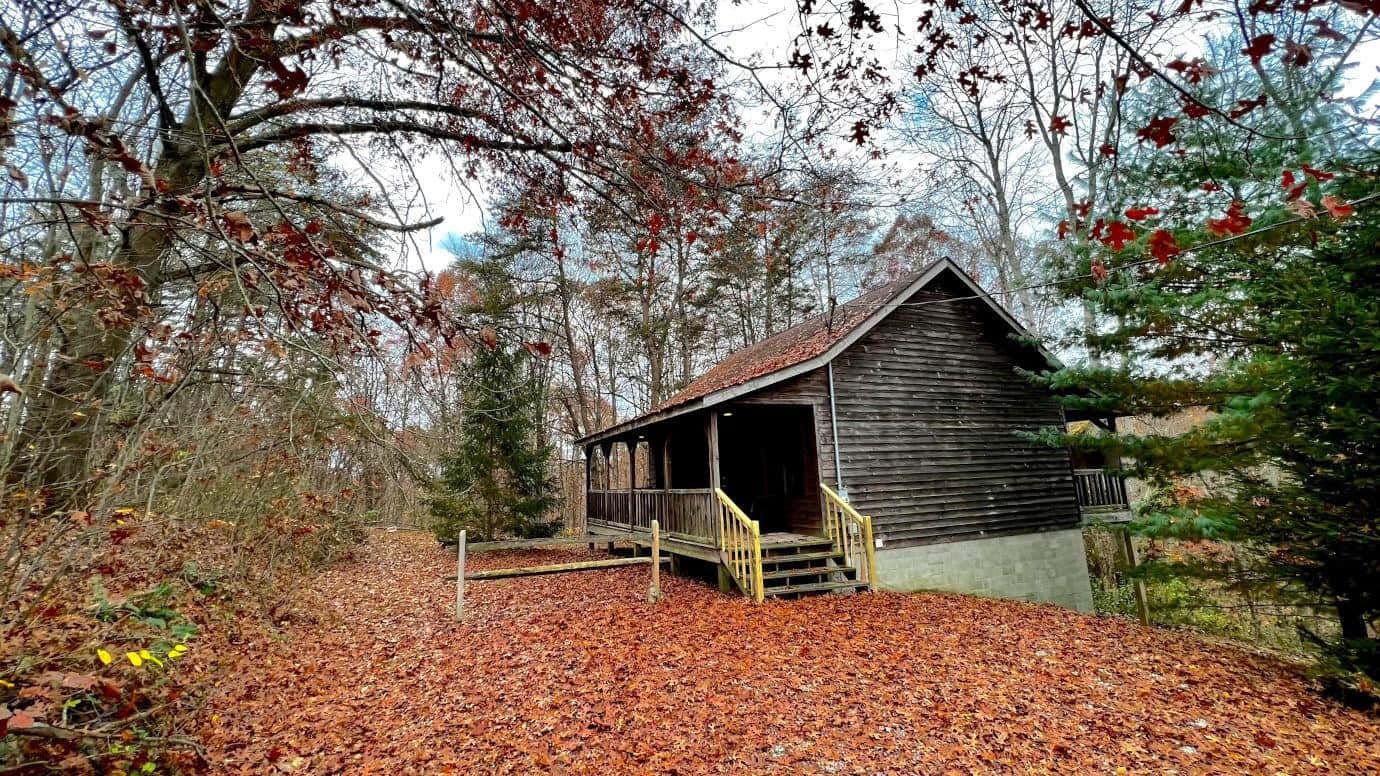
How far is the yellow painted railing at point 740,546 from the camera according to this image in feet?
27.4

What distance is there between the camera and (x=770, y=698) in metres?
5.13

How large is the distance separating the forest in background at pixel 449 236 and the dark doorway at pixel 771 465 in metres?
4.80

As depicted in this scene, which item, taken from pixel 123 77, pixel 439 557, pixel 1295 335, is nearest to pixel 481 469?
pixel 439 557

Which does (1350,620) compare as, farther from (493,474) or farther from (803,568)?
(493,474)

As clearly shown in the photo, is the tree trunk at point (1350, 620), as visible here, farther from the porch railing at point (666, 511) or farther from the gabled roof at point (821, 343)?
the porch railing at point (666, 511)

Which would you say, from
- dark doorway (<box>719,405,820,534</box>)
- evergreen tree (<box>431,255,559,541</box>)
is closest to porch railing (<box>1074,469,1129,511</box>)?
dark doorway (<box>719,405,820,534</box>)

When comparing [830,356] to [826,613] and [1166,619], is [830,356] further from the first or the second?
[1166,619]

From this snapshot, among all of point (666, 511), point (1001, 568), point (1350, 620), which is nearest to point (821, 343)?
point (666, 511)

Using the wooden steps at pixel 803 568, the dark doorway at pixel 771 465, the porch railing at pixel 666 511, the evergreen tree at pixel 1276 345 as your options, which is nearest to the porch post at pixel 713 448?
the porch railing at pixel 666 511

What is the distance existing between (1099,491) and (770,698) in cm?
1141

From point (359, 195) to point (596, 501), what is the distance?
10.7 m

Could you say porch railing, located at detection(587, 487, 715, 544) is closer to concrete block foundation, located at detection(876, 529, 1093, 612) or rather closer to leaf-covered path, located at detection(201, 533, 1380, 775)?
leaf-covered path, located at detection(201, 533, 1380, 775)

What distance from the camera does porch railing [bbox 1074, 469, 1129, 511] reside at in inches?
489

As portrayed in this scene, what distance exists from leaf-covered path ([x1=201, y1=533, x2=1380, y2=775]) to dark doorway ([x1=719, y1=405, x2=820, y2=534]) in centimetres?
311
